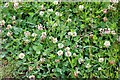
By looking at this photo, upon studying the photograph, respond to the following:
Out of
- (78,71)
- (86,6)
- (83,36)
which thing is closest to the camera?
(78,71)

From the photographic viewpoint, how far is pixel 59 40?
86.9 inches

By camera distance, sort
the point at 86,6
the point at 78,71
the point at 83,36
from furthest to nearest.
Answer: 1. the point at 86,6
2. the point at 83,36
3. the point at 78,71

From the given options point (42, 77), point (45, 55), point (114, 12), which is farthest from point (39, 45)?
point (114, 12)

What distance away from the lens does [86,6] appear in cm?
238

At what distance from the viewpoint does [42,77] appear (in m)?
2.08

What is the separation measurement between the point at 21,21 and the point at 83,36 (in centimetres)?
46

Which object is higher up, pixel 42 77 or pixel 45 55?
pixel 45 55

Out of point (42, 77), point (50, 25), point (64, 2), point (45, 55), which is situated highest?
point (64, 2)

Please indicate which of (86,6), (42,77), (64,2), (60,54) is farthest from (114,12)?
(42,77)

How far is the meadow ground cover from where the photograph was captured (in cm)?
209

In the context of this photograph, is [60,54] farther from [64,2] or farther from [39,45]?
[64,2]

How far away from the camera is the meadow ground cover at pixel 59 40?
209 centimetres

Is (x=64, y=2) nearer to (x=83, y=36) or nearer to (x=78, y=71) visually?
(x=83, y=36)

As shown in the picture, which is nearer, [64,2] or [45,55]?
[45,55]
